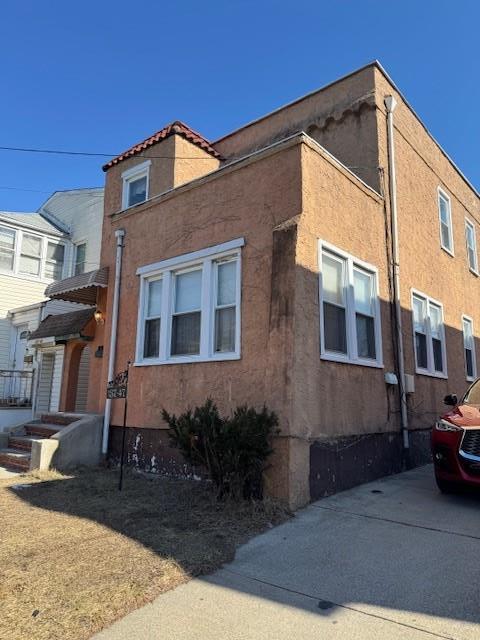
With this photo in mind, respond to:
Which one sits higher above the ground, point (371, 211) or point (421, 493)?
point (371, 211)

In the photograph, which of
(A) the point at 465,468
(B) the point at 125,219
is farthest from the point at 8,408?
(A) the point at 465,468

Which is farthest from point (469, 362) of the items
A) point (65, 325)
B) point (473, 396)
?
point (65, 325)

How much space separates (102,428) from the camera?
9031mm

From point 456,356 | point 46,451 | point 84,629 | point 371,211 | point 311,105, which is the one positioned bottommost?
point 84,629

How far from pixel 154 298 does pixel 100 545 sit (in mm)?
4920

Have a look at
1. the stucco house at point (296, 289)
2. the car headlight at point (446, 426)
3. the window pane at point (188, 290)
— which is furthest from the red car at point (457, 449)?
the window pane at point (188, 290)

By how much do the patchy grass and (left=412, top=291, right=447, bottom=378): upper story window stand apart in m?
5.56

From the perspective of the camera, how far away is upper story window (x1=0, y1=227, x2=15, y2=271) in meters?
16.9

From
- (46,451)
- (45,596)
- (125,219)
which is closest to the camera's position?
(45,596)

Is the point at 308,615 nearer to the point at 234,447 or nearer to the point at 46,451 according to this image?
the point at 234,447

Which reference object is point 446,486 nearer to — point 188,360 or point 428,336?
point 188,360

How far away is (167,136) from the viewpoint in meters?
11.0

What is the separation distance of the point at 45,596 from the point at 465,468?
481 cm

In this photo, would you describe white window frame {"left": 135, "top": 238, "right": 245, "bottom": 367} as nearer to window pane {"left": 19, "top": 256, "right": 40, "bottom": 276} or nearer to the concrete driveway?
the concrete driveway
